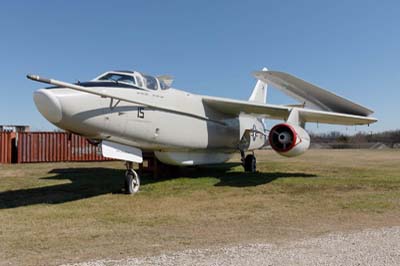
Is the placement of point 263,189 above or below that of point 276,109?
below

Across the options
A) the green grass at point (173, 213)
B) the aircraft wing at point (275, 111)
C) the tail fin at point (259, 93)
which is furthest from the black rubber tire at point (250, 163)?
the tail fin at point (259, 93)

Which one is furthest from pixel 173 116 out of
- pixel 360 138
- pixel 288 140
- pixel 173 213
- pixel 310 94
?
pixel 360 138

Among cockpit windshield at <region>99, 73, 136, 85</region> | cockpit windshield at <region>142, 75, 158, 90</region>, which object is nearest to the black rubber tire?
cockpit windshield at <region>142, 75, 158, 90</region>

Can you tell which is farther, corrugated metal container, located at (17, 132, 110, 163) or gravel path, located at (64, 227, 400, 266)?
corrugated metal container, located at (17, 132, 110, 163)

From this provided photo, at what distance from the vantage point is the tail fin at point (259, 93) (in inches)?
855

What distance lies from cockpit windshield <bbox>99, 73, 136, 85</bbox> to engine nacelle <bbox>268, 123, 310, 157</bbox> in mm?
5127

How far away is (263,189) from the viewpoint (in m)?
11.9

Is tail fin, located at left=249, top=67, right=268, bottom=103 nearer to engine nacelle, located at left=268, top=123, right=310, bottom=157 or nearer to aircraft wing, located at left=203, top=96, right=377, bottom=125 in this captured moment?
aircraft wing, located at left=203, top=96, right=377, bottom=125

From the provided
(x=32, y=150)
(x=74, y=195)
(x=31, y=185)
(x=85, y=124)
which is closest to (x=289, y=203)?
(x=85, y=124)

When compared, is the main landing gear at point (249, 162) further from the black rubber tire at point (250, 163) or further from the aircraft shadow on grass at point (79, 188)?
the aircraft shadow on grass at point (79, 188)

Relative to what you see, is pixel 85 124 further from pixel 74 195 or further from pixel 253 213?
pixel 253 213

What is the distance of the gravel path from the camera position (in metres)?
4.72

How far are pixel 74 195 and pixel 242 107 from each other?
22.7ft

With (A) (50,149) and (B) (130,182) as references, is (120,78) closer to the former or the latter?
(B) (130,182)
